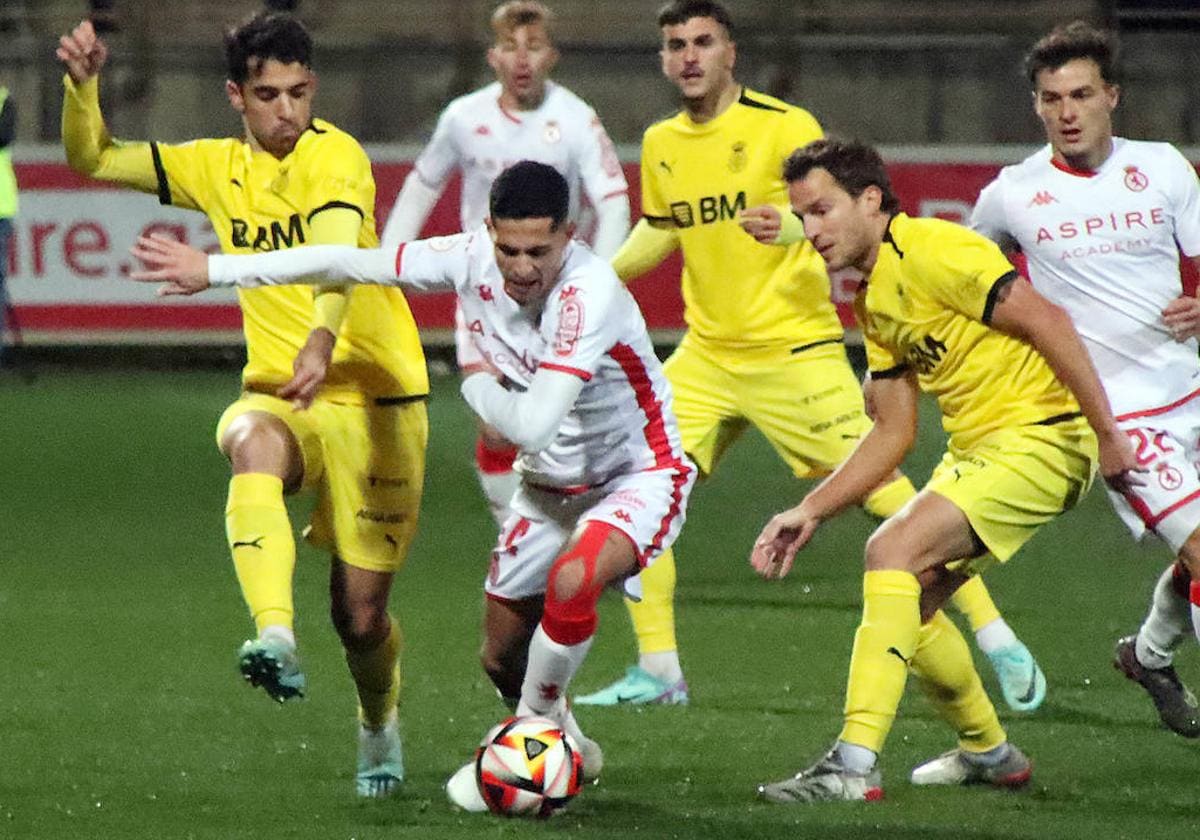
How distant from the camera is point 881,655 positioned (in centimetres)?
564

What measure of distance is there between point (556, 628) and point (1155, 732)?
206cm

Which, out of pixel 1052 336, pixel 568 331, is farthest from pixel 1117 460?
pixel 568 331

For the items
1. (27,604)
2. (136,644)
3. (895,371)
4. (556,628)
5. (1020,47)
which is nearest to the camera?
(556,628)

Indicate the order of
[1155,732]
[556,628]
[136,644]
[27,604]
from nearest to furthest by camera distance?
[556,628], [1155,732], [136,644], [27,604]

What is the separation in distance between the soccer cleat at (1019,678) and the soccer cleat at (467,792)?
194cm

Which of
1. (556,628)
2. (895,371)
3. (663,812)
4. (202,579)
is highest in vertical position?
(895,371)

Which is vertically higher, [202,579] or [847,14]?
[847,14]

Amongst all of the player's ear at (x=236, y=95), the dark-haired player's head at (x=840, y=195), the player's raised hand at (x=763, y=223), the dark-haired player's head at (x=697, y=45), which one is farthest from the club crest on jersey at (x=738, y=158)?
the player's ear at (x=236, y=95)

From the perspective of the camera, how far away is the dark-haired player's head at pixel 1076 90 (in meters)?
6.61

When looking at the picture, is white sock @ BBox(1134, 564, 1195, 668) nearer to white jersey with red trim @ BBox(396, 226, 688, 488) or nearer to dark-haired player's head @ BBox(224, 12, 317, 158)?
white jersey with red trim @ BBox(396, 226, 688, 488)

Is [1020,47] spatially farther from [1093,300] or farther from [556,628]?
[556,628]

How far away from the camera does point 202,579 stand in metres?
9.11

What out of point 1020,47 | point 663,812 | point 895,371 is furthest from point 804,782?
point 1020,47

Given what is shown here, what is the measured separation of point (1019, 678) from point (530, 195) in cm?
246
